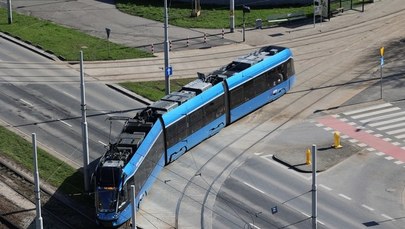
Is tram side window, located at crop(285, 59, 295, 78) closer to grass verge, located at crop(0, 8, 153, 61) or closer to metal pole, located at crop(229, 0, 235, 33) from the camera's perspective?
grass verge, located at crop(0, 8, 153, 61)

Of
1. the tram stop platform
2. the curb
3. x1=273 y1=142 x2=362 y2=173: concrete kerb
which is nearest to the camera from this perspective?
x1=273 y1=142 x2=362 y2=173: concrete kerb

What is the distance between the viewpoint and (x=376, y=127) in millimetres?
54906

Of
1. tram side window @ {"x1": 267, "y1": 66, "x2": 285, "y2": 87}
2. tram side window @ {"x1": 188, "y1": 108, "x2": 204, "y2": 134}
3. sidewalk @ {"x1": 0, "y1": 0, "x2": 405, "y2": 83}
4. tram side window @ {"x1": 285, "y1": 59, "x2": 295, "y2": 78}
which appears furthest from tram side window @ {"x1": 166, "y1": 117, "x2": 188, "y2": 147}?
sidewalk @ {"x1": 0, "y1": 0, "x2": 405, "y2": 83}

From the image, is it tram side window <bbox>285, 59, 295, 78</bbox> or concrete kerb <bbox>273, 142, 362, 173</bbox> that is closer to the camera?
concrete kerb <bbox>273, 142, 362, 173</bbox>

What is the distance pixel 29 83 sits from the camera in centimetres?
6334

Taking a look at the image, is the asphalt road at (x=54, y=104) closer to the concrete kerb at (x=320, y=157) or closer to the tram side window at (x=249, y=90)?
the tram side window at (x=249, y=90)

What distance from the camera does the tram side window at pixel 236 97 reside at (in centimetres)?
5416

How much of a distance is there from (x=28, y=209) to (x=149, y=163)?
669cm

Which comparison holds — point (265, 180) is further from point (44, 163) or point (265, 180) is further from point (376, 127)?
point (44, 163)

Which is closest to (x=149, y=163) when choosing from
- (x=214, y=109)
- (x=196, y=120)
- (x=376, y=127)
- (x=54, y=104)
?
(x=196, y=120)

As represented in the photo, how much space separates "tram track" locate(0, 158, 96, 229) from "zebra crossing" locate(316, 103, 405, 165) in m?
18.2

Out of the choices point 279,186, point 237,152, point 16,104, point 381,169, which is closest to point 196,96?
point 237,152

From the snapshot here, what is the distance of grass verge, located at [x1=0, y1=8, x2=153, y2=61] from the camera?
229ft

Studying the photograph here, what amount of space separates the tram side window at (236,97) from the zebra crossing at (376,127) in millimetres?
5358
